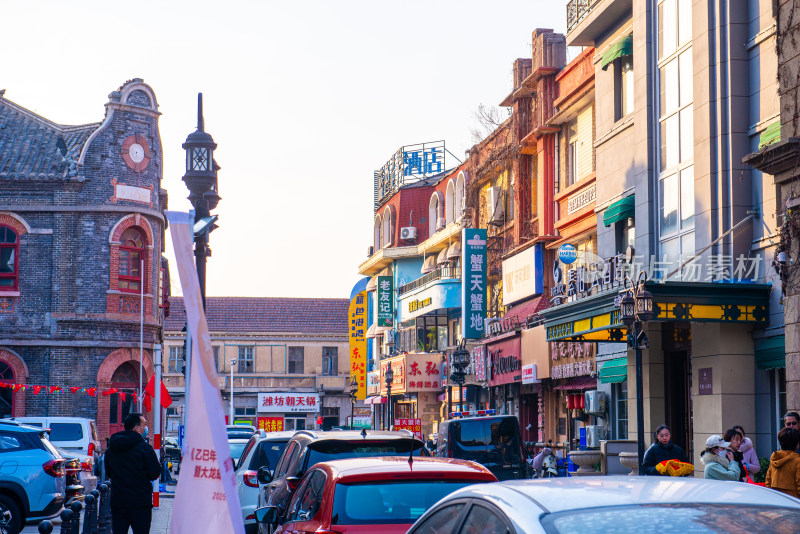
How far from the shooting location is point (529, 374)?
33625 millimetres

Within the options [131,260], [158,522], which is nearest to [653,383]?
[158,522]

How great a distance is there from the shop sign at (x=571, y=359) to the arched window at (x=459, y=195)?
49.8 ft

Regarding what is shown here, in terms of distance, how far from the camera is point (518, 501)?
4.62 m

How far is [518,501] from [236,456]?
18.5 m

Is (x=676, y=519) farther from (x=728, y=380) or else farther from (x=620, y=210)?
(x=620, y=210)

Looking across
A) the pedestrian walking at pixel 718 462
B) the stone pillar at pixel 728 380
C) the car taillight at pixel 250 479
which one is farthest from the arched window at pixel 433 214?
the pedestrian walking at pixel 718 462

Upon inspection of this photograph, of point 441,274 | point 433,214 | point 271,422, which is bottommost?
point 271,422

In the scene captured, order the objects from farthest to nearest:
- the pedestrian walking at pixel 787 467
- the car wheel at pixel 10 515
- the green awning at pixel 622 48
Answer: the green awning at pixel 622 48 < the car wheel at pixel 10 515 < the pedestrian walking at pixel 787 467

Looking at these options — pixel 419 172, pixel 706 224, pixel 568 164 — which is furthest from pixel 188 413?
pixel 419 172

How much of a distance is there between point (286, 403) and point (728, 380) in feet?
188

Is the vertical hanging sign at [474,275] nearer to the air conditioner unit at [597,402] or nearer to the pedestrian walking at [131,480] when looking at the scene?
the air conditioner unit at [597,402]

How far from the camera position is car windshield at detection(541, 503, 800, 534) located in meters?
4.14

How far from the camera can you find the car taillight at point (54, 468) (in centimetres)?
1672

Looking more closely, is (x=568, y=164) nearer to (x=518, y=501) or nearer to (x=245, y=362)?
(x=518, y=501)
